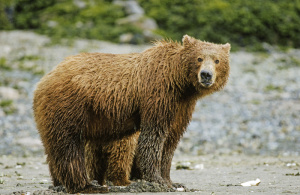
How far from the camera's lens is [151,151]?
7.20 m

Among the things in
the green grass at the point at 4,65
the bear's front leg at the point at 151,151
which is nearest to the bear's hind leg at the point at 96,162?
the bear's front leg at the point at 151,151

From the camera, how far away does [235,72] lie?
21.9 meters

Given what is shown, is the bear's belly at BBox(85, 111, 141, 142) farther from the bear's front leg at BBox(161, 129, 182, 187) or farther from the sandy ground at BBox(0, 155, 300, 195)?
the sandy ground at BBox(0, 155, 300, 195)

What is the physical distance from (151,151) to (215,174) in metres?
2.54

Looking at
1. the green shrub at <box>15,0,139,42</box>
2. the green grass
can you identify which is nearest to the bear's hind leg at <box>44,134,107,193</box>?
the green grass

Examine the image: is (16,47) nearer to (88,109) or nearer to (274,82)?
(274,82)

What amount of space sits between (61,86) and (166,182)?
6.51 feet

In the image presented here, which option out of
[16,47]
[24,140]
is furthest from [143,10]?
[24,140]

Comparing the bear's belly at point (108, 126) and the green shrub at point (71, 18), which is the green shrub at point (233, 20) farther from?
the bear's belly at point (108, 126)

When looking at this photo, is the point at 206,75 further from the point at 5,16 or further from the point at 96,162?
the point at 5,16

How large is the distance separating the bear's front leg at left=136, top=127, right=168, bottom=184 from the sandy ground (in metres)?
0.50

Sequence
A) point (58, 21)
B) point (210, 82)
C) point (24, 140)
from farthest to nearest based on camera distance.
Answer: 1. point (58, 21)
2. point (24, 140)
3. point (210, 82)

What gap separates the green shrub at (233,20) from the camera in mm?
27062

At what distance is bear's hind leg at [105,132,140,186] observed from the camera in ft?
26.9
